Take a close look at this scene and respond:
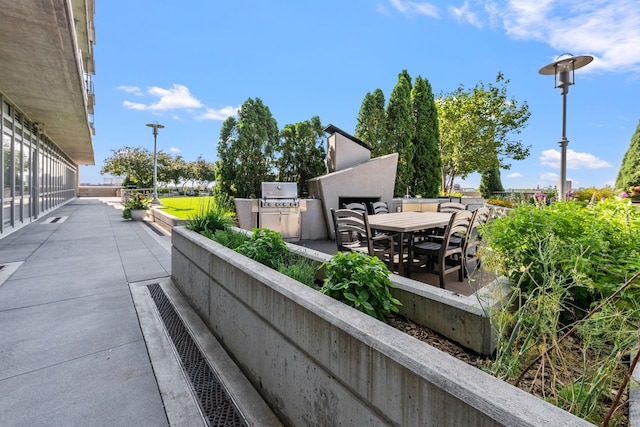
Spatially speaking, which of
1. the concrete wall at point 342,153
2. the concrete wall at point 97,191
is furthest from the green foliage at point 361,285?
the concrete wall at point 97,191

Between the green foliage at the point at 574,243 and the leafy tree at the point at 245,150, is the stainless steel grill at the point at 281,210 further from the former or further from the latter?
the green foliage at the point at 574,243

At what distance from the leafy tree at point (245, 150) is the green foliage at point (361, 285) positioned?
7.26 meters

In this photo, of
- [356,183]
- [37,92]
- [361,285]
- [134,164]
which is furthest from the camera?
[134,164]

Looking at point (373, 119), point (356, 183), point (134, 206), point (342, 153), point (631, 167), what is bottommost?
point (134, 206)

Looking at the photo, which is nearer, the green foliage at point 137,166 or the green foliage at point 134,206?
the green foliage at point 134,206

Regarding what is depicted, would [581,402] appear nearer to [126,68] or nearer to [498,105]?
[498,105]

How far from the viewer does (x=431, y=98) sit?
1221 centimetres

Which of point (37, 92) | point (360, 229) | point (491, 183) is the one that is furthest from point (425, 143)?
point (491, 183)

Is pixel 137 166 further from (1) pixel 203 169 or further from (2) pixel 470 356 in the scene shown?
(2) pixel 470 356

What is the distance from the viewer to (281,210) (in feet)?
24.9

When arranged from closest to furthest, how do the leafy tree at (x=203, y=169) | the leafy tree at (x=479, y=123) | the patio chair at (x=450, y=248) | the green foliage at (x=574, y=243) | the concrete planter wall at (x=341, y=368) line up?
the concrete planter wall at (x=341, y=368), the green foliage at (x=574, y=243), the patio chair at (x=450, y=248), the leafy tree at (x=479, y=123), the leafy tree at (x=203, y=169)

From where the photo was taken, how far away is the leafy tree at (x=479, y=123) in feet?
55.4

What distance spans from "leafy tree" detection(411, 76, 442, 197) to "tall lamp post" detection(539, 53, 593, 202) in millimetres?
5424

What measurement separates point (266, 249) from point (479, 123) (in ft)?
58.2
